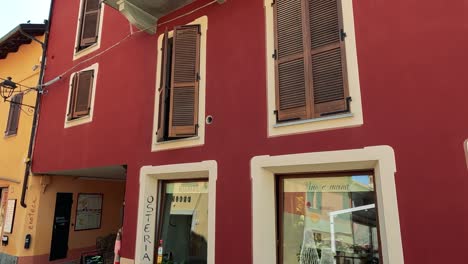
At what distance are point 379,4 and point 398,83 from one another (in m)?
1.07

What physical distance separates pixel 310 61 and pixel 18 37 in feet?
30.5

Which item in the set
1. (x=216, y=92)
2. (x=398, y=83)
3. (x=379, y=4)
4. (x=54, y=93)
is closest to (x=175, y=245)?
(x=216, y=92)

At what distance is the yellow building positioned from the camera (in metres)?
8.35

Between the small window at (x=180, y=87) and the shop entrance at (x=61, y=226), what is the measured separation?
4963 mm

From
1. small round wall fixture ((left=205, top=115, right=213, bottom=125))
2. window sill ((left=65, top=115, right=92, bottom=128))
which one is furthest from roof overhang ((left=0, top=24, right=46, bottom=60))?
small round wall fixture ((left=205, top=115, right=213, bottom=125))

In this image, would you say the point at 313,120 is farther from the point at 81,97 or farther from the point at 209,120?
the point at 81,97

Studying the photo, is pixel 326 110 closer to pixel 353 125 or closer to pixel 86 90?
pixel 353 125

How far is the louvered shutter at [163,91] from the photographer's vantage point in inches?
225

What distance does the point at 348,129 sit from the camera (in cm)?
396

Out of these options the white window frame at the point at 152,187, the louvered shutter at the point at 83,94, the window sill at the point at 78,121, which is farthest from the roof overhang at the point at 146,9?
the white window frame at the point at 152,187

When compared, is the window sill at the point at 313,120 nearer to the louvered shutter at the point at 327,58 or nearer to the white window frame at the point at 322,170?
the louvered shutter at the point at 327,58

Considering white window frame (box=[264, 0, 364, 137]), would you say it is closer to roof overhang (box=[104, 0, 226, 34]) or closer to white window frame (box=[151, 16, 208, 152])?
white window frame (box=[151, 16, 208, 152])

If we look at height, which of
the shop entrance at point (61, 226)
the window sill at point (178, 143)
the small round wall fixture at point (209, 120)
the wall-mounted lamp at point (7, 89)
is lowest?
the shop entrance at point (61, 226)

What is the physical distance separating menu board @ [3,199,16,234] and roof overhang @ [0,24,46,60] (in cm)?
457
